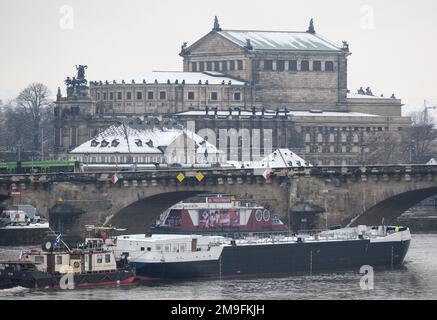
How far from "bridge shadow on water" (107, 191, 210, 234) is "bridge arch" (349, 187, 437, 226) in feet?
41.3

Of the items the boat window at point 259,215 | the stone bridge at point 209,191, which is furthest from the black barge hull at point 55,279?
the boat window at point 259,215

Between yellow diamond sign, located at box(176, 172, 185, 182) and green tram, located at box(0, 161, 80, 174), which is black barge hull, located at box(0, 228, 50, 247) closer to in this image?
green tram, located at box(0, 161, 80, 174)

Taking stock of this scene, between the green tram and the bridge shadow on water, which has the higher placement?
the green tram

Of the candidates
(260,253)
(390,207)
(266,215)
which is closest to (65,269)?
(260,253)

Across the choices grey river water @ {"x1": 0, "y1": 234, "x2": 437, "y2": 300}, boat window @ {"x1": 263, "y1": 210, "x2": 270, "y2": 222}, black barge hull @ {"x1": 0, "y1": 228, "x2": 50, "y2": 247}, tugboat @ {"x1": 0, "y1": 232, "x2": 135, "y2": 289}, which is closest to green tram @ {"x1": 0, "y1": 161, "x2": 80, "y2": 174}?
black barge hull @ {"x1": 0, "y1": 228, "x2": 50, "y2": 247}

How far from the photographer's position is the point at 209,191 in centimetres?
14500

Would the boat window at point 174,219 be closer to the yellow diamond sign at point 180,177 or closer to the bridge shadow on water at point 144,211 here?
the bridge shadow on water at point 144,211

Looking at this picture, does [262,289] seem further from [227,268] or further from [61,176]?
[61,176]

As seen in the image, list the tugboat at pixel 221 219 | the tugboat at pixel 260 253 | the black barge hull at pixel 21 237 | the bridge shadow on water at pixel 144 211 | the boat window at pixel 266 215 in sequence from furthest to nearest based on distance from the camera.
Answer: the black barge hull at pixel 21 237, the boat window at pixel 266 215, the tugboat at pixel 221 219, the bridge shadow on water at pixel 144 211, the tugboat at pixel 260 253

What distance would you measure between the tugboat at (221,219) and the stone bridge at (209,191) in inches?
78.6

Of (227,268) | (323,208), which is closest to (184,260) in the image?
(227,268)

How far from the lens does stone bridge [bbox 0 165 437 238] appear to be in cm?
14250

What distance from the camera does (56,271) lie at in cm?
12050

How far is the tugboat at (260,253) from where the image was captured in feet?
411
